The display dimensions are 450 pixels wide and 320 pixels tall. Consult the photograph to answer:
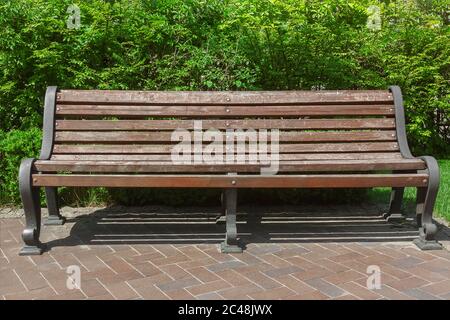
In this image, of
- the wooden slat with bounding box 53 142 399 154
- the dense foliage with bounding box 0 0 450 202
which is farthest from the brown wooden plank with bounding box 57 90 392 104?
the dense foliage with bounding box 0 0 450 202

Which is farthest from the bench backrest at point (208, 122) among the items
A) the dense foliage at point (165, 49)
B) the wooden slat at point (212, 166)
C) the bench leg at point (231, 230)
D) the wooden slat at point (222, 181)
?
the dense foliage at point (165, 49)

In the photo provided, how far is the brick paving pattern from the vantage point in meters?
3.05

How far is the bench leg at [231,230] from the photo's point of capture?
12.4 feet

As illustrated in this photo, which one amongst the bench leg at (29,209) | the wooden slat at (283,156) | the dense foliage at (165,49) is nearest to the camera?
the bench leg at (29,209)

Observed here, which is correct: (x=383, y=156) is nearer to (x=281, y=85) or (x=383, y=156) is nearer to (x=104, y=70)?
(x=281, y=85)

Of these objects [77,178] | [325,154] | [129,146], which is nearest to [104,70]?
[129,146]

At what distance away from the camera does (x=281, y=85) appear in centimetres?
543

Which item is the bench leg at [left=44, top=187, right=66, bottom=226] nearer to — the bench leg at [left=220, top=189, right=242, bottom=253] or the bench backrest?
the bench backrest

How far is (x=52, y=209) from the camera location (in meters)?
4.48

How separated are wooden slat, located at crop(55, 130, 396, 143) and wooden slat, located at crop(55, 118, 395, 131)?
0.16 feet

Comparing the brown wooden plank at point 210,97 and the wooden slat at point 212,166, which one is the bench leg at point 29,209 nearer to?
the wooden slat at point 212,166

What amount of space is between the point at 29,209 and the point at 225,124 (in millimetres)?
1691
